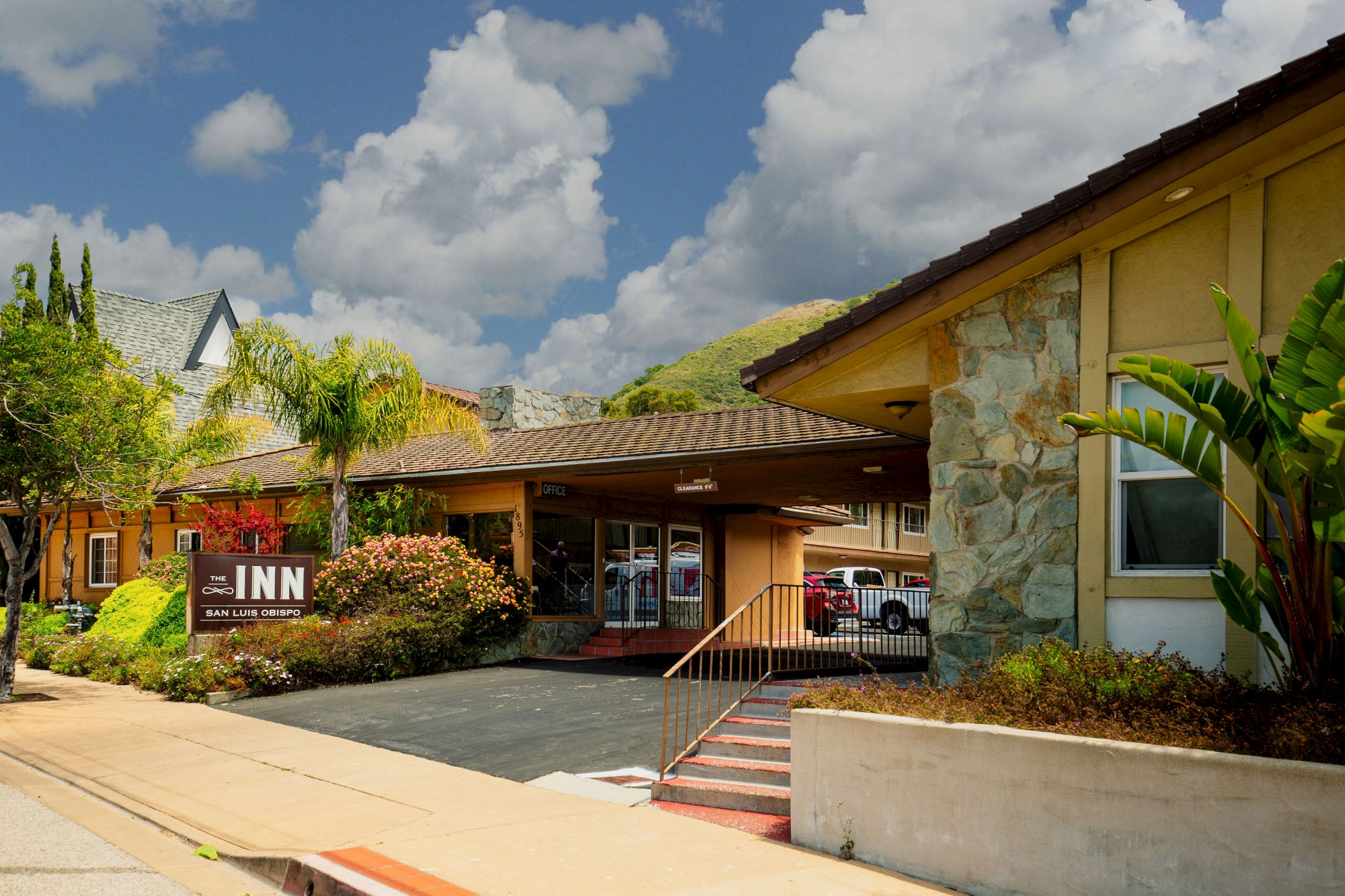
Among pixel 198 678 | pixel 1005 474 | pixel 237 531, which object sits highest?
pixel 1005 474

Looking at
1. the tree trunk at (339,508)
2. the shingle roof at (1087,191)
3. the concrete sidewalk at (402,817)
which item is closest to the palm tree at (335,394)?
the tree trunk at (339,508)

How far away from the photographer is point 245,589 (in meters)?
16.8

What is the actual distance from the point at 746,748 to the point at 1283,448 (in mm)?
5076

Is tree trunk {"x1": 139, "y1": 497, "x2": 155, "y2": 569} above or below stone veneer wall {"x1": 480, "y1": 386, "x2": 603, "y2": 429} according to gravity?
below

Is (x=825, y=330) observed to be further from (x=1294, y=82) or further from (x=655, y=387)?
(x=655, y=387)

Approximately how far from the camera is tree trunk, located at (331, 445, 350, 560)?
18844 millimetres

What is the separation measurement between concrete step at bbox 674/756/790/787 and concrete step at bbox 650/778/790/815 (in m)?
0.07

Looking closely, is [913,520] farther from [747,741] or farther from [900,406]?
[747,741]

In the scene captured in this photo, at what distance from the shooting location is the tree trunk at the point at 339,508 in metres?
18.8

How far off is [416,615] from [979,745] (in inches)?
491

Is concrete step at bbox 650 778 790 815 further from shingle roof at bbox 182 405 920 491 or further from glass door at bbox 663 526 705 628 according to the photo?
glass door at bbox 663 526 705 628

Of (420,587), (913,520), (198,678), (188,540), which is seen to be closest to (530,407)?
(188,540)

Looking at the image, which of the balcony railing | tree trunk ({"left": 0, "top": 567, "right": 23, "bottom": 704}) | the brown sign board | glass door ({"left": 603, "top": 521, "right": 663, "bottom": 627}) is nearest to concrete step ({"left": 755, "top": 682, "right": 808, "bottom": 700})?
the brown sign board

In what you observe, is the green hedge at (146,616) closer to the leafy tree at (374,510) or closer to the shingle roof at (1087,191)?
the leafy tree at (374,510)
